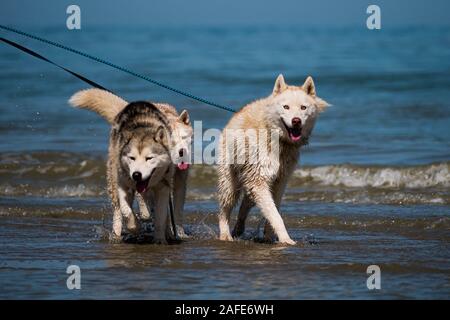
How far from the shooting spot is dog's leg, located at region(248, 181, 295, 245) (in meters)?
9.04

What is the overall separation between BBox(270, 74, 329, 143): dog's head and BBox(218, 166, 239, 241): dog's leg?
711 millimetres

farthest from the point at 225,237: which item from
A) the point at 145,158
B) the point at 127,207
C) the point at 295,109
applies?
the point at 295,109

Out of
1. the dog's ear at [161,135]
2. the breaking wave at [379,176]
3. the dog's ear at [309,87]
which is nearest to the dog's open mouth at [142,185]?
the dog's ear at [161,135]

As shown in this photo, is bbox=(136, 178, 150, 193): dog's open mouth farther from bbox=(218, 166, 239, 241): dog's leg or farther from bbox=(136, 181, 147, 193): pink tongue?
bbox=(218, 166, 239, 241): dog's leg

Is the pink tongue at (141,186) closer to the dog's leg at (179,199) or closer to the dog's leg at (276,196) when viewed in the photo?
the dog's leg at (179,199)

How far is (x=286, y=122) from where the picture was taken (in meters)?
8.90

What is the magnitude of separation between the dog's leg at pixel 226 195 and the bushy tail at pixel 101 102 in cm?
128

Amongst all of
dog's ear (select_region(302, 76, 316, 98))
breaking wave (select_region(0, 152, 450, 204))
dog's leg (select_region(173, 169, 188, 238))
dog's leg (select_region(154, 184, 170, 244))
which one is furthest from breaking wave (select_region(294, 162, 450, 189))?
dog's leg (select_region(154, 184, 170, 244))

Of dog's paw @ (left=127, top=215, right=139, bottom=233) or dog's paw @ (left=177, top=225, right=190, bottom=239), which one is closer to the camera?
dog's paw @ (left=127, top=215, right=139, bottom=233)
